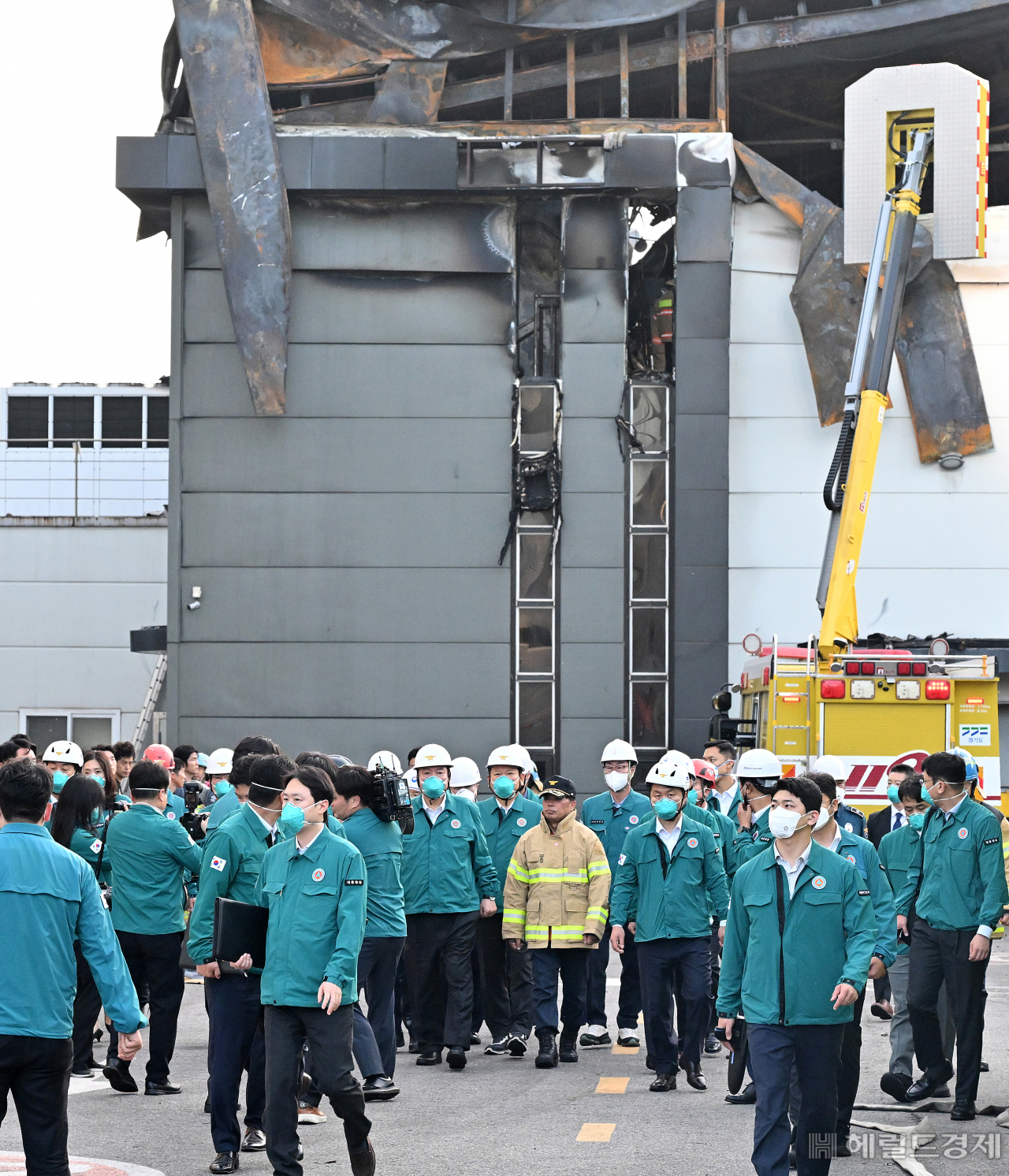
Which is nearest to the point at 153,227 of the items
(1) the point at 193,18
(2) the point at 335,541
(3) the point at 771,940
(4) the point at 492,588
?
(1) the point at 193,18

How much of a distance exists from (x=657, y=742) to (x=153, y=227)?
1170 centimetres

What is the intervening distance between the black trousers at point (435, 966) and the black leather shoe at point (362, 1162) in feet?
13.1

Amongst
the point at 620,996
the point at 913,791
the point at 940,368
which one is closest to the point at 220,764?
the point at 620,996

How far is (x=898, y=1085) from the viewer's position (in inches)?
377

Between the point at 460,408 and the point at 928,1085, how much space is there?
17.0 m

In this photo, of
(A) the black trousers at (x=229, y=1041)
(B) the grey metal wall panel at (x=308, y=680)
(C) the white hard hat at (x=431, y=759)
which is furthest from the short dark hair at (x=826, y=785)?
(B) the grey metal wall panel at (x=308, y=680)

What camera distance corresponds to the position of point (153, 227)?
26.7 m

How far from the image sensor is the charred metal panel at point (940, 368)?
25.3 m

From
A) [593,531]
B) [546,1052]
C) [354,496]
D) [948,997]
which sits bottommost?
[546,1052]

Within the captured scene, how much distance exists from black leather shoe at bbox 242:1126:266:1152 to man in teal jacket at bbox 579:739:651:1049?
3.77 metres

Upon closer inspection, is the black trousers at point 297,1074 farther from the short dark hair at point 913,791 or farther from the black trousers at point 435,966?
the short dark hair at point 913,791

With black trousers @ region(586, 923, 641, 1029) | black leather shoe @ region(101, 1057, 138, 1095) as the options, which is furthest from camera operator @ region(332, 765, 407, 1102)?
black trousers @ region(586, 923, 641, 1029)

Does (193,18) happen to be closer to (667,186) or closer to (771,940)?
(667,186)

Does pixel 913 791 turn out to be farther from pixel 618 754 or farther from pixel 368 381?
pixel 368 381
